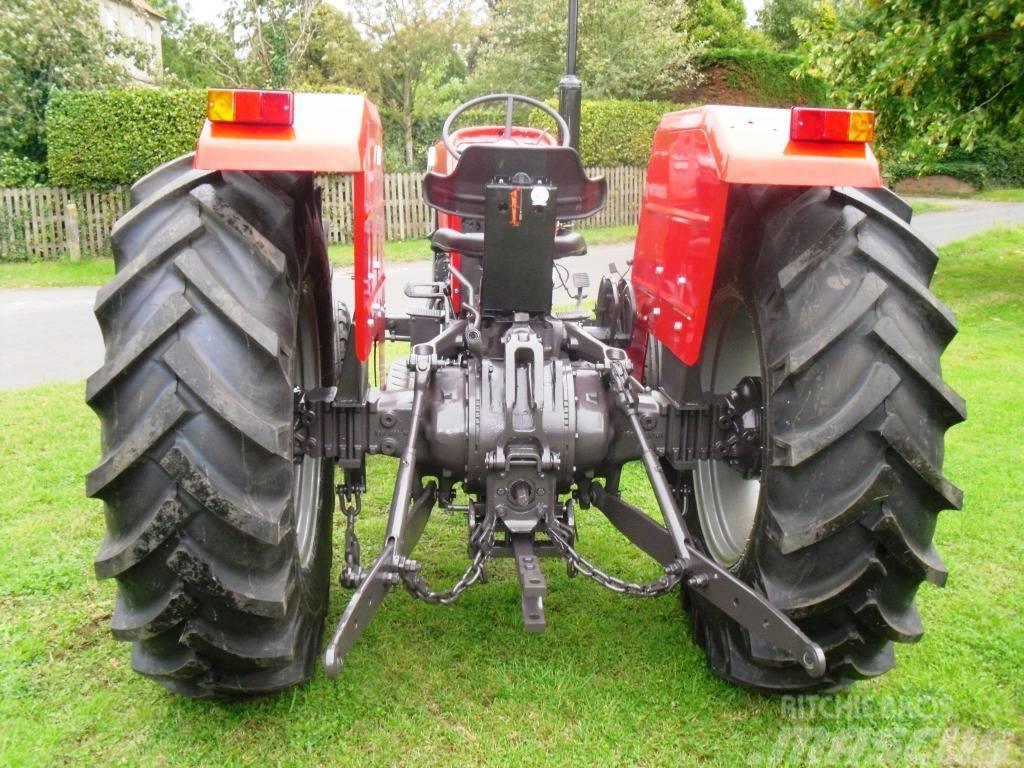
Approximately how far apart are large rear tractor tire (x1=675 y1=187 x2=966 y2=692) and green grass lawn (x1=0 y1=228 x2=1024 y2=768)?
310 millimetres

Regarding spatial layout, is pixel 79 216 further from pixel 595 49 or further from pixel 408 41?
pixel 595 49

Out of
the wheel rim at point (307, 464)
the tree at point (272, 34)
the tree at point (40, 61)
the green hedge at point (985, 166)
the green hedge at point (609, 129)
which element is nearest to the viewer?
the wheel rim at point (307, 464)

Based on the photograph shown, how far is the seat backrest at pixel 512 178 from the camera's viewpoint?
2.92m

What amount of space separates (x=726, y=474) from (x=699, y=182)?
125 cm

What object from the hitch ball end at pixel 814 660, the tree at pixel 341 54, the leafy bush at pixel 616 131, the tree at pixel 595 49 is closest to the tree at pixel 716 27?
the tree at pixel 595 49

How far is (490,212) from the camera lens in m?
2.83

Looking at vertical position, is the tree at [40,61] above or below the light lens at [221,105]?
above

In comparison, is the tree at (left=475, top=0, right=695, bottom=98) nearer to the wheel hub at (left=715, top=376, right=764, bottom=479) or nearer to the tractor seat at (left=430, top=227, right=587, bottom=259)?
the tractor seat at (left=430, top=227, right=587, bottom=259)

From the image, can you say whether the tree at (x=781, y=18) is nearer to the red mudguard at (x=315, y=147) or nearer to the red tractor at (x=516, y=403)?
the red tractor at (x=516, y=403)

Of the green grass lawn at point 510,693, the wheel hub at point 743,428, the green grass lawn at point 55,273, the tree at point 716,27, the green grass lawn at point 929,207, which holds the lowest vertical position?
the green grass lawn at point 510,693

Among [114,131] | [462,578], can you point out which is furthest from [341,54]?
[462,578]

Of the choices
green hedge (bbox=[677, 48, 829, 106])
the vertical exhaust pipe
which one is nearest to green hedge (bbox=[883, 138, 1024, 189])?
green hedge (bbox=[677, 48, 829, 106])

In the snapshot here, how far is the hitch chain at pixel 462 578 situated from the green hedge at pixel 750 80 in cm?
2799

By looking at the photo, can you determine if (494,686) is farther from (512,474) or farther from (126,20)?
(126,20)
